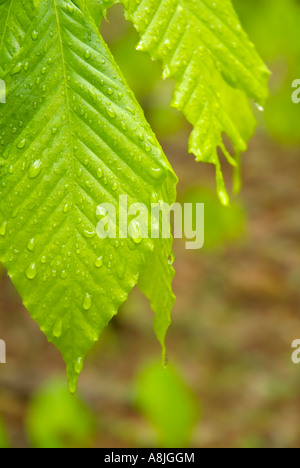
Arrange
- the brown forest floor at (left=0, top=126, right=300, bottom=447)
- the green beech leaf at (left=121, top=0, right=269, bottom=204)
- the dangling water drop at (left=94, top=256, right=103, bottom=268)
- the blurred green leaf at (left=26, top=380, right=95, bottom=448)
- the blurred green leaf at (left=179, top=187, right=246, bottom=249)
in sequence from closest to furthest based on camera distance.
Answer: the dangling water drop at (left=94, top=256, right=103, bottom=268)
the green beech leaf at (left=121, top=0, right=269, bottom=204)
the blurred green leaf at (left=26, top=380, right=95, bottom=448)
the brown forest floor at (left=0, top=126, right=300, bottom=447)
the blurred green leaf at (left=179, top=187, right=246, bottom=249)

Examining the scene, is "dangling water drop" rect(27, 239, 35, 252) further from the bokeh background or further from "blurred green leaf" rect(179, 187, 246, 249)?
"blurred green leaf" rect(179, 187, 246, 249)

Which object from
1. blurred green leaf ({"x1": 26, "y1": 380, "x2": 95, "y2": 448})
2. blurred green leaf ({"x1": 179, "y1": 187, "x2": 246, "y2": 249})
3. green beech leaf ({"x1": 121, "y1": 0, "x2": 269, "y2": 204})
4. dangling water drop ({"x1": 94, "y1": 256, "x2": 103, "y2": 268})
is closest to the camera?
dangling water drop ({"x1": 94, "y1": 256, "x2": 103, "y2": 268})

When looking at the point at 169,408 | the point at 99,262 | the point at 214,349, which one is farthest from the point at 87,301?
the point at 214,349

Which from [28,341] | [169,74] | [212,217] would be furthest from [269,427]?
[169,74]

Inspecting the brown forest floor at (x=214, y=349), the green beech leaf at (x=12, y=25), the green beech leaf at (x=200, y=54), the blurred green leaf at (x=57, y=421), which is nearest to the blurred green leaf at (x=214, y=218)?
the brown forest floor at (x=214, y=349)

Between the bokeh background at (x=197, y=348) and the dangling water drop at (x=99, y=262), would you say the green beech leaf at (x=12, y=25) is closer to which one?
the dangling water drop at (x=99, y=262)

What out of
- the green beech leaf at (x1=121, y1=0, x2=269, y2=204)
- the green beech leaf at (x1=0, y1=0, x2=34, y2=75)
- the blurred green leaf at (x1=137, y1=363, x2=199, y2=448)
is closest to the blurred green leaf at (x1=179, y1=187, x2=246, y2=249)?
the blurred green leaf at (x1=137, y1=363, x2=199, y2=448)
